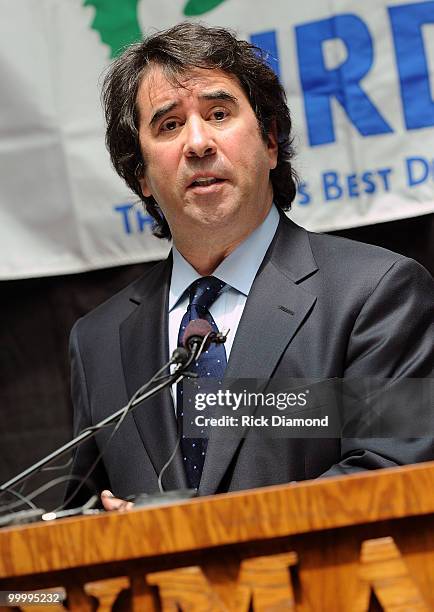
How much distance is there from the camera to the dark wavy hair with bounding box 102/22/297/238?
2.77 m

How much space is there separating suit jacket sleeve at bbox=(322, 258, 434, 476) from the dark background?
4.91 ft

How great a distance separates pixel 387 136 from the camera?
3301 millimetres

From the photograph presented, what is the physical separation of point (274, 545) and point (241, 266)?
1.18 m

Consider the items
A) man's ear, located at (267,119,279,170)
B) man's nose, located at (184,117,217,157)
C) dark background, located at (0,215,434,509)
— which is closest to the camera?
man's nose, located at (184,117,217,157)

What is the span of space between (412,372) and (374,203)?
112 centimetres

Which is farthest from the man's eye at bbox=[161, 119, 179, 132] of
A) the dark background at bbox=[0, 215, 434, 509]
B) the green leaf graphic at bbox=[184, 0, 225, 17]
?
the dark background at bbox=[0, 215, 434, 509]

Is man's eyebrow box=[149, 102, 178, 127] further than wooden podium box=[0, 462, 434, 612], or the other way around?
man's eyebrow box=[149, 102, 178, 127]

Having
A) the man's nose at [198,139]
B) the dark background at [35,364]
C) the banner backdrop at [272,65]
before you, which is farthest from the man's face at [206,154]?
the dark background at [35,364]

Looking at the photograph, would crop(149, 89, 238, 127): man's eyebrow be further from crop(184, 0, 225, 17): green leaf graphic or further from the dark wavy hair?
crop(184, 0, 225, 17): green leaf graphic

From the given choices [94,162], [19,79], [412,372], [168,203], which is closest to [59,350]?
[94,162]

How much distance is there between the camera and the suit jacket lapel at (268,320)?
2354mm

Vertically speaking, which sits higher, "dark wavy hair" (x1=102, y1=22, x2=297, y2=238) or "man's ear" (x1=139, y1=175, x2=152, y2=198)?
"dark wavy hair" (x1=102, y1=22, x2=297, y2=238)

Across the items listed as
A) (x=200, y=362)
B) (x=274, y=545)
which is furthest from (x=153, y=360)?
(x=274, y=545)

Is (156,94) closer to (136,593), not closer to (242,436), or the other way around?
(242,436)
